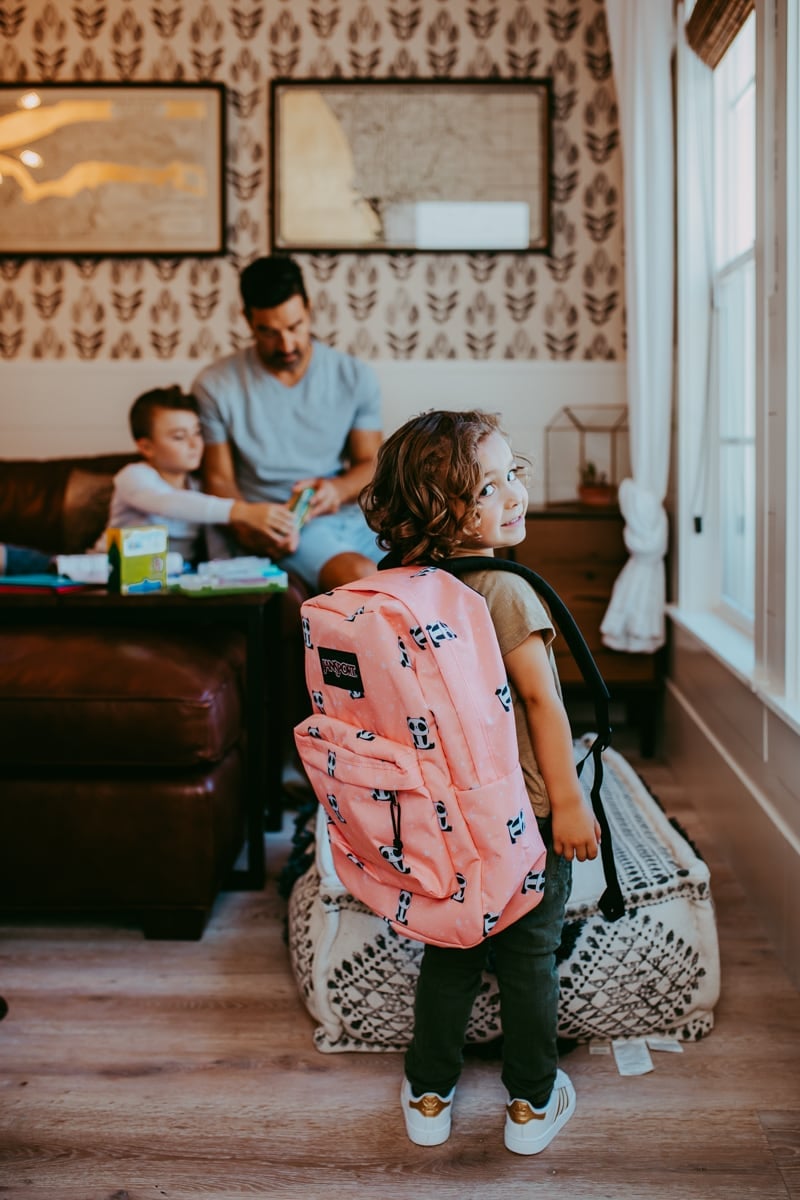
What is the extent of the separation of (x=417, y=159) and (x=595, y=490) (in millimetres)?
1221

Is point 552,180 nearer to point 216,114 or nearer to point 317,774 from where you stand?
point 216,114

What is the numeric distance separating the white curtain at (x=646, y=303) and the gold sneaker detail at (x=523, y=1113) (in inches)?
71.0

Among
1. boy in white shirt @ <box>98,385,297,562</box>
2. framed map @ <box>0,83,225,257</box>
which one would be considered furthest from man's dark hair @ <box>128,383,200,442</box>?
framed map @ <box>0,83,225,257</box>

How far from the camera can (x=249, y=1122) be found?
1.44 m

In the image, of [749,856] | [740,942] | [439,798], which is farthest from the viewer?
[749,856]

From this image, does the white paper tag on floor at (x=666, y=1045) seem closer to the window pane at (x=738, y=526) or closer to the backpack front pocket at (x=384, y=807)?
the backpack front pocket at (x=384, y=807)

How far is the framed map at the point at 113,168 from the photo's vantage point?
3.43 meters

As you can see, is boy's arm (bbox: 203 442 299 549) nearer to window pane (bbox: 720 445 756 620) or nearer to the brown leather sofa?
the brown leather sofa

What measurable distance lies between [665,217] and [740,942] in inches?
77.8

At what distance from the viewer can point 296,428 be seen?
3.10m

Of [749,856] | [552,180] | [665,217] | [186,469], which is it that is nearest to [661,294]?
[665,217]

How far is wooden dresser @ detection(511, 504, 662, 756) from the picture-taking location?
10.2 ft

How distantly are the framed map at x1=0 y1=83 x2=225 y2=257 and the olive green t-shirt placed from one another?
2.48m

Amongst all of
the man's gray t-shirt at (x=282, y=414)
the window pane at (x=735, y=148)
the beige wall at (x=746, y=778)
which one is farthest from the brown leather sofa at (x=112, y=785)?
the window pane at (x=735, y=148)
